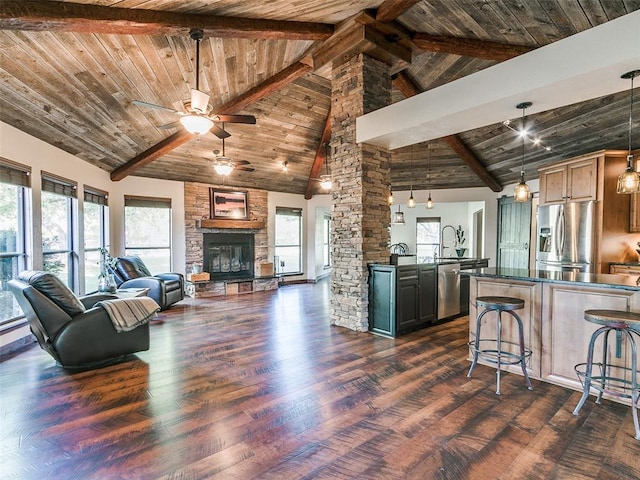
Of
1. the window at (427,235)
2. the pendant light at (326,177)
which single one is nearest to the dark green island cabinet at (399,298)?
the pendant light at (326,177)

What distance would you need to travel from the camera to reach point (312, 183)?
9023 millimetres

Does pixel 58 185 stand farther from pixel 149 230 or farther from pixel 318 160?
pixel 318 160

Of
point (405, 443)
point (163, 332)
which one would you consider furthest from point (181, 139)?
point (405, 443)

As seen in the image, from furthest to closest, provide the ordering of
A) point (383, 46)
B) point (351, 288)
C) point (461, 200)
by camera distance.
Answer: point (461, 200) < point (351, 288) < point (383, 46)

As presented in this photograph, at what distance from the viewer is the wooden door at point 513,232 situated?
23.2 ft

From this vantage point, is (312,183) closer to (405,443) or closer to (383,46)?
(383,46)

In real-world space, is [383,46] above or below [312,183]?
above

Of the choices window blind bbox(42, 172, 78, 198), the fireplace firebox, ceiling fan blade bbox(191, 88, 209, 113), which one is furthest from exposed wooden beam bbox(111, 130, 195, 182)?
ceiling fan blade bbox(191, 88, 209, 113)

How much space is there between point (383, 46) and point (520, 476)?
184 inches

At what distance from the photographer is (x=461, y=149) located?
6.77 meters

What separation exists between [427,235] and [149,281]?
30.4 ft

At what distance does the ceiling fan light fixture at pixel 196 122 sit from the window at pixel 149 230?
13.7 feet

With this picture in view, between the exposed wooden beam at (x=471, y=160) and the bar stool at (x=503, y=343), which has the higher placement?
the exposed wooden beam at (x=471, y=160)

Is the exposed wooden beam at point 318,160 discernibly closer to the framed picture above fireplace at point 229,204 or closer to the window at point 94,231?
the framed picture above fireplace at point 229,204
